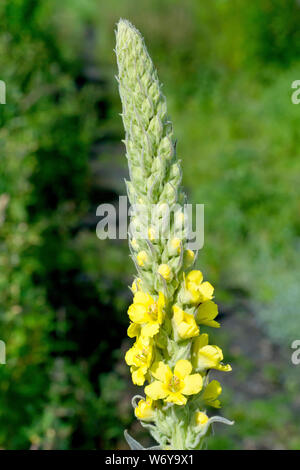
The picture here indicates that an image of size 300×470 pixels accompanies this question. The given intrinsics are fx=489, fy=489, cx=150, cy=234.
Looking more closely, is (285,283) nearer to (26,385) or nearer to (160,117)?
(26,385)

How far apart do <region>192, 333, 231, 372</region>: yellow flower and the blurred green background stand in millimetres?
1458

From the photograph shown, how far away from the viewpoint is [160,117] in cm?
118

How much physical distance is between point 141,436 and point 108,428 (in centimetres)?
25

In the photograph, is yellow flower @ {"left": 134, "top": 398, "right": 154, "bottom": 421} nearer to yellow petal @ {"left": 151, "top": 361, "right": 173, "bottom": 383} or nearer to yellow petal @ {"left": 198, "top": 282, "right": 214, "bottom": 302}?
yellow petal @ {"left": 151, "top": 361, "right": 173, "bottom": 383}

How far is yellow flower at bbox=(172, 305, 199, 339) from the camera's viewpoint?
1130 mm

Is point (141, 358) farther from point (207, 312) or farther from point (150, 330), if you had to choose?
point (207, 312)

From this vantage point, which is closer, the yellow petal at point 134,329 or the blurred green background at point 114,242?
the yellow petal at point 134,329

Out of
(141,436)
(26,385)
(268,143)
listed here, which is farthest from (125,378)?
(268,143)

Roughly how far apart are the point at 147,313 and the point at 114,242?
5828mm

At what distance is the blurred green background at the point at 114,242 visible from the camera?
3182 mm

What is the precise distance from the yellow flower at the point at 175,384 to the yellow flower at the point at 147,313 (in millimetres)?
101

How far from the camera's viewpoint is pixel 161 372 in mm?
1142

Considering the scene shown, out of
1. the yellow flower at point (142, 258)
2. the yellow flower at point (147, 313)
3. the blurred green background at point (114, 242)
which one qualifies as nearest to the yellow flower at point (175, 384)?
the yellow flower at point (147, 313)

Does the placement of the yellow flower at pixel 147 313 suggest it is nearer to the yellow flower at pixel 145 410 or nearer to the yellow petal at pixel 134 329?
the yellow petal at pixel 134 329
